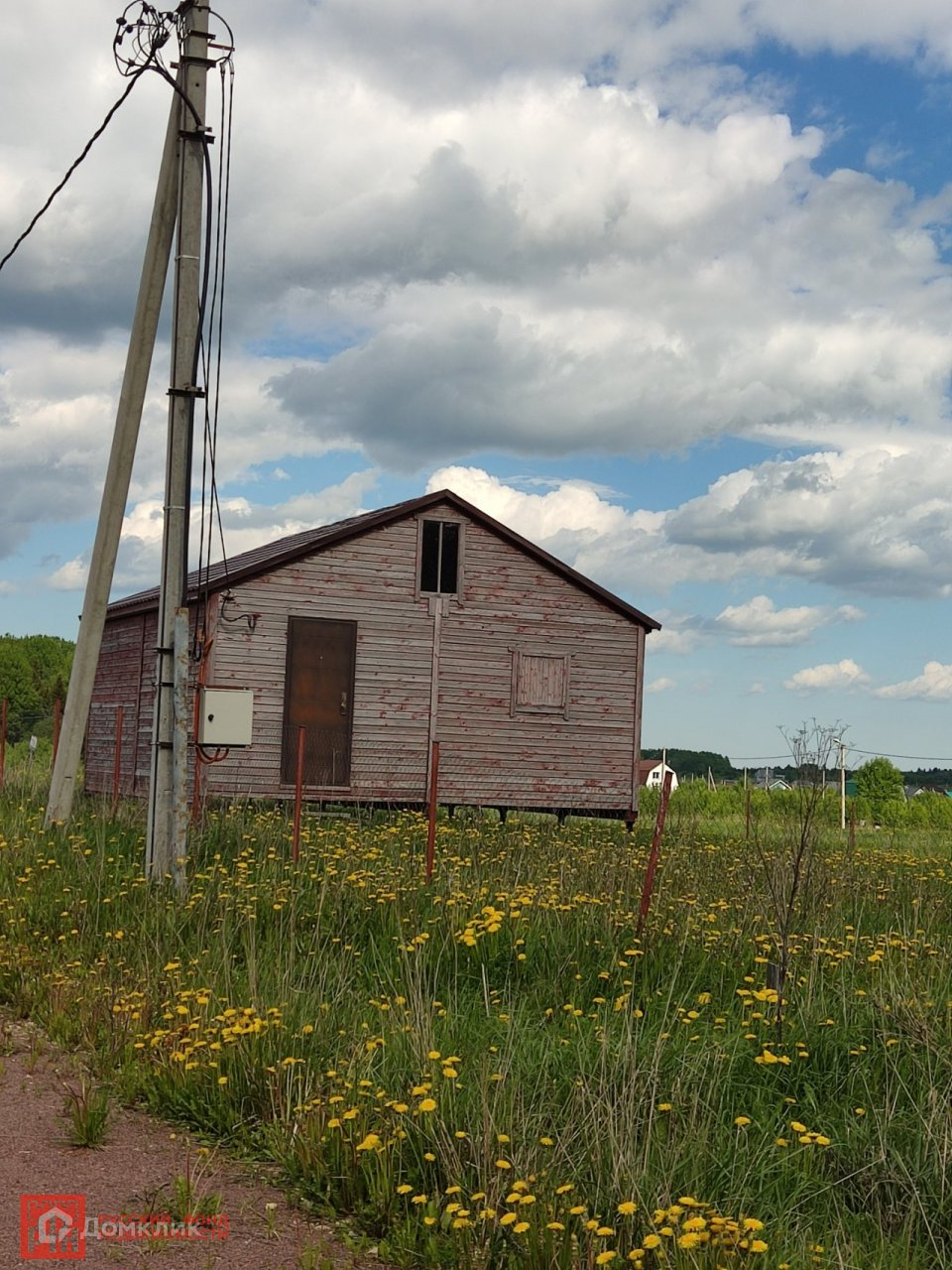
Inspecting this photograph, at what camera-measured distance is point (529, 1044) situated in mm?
6695

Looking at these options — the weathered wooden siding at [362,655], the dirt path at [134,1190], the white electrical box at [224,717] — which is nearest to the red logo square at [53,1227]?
the dirt path at [134,1190]

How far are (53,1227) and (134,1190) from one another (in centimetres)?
45

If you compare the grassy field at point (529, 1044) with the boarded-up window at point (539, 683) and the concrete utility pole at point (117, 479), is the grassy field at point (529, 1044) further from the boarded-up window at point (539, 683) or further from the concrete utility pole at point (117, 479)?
the boarded-up window at point (539, 683)

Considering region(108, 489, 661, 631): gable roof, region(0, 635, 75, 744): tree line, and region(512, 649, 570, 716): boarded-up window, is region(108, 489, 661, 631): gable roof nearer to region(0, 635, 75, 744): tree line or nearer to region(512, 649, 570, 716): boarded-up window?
region(512, 649, 570, 716): boarded-up window

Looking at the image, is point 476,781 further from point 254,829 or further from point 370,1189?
point 370,1189

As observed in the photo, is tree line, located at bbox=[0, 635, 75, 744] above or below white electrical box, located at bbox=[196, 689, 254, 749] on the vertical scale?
above

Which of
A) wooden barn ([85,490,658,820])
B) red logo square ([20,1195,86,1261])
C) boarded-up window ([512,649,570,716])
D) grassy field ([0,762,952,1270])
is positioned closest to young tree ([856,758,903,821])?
wooden barn ([85,490,658,820])

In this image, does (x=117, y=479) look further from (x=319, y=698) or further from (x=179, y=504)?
(x=319, y=698)

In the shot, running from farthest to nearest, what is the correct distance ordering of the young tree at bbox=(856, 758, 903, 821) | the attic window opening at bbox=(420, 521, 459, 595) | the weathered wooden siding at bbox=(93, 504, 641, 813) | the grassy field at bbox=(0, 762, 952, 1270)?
the young tree at bbox=(856, 758, 903, 821), the attic window opening at bbox=(420, 521, 459, 595), the weathered wooden siding at bbox=(93, 504, 641, 813), the grassy field at bbox=(0, 762, 952, 1270)

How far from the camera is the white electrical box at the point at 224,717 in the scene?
1159 cm

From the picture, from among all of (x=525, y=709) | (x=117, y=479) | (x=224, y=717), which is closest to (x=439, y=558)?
(x=525, y=709)

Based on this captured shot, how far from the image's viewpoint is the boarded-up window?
24375 mm

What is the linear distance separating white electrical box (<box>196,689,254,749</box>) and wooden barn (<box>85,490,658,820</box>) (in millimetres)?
10132

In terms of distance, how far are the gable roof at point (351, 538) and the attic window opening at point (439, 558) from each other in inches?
15.6
